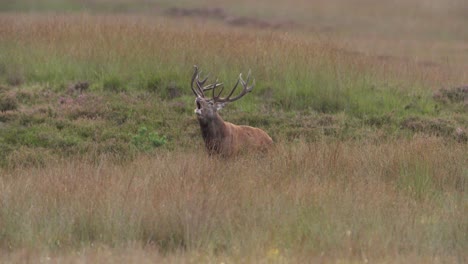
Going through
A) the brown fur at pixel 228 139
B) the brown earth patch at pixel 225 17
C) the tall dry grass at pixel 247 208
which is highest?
the tall dry grass at pixel 247 208

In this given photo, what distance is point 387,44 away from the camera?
2912 centimetres

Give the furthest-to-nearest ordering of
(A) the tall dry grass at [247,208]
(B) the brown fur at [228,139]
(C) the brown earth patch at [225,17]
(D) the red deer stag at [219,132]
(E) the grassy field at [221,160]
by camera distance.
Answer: (C) the brown earth patch at [225,17]
(B) the brown fur at [228,139]
(D) the red deer stag at [219,132]
(E) the grassy field at [221,160]
(A) the tall dry grass at [247,208]

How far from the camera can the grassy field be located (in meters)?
9.61

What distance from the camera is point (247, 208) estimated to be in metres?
10.5

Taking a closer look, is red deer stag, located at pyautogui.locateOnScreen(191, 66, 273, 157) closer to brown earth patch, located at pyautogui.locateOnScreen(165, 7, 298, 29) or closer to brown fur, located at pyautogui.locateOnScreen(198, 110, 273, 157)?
brown fur, located at pyautogui.locateOnScreen(198, 110, 273, 157)

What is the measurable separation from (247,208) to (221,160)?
3016 mm

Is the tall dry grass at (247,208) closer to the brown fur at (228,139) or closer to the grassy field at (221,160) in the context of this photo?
the grassy field at (221,160)

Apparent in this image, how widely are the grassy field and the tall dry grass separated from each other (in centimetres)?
3

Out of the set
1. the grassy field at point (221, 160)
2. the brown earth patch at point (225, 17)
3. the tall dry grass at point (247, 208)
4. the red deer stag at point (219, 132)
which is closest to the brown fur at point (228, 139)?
the red deer stag at point (219, 132)

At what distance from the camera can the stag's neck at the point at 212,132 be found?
1402cm

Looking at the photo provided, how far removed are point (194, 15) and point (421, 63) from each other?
38.3 feet

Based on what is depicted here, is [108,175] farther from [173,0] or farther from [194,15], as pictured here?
[173,0]

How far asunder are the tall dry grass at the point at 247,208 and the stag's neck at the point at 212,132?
101 cm

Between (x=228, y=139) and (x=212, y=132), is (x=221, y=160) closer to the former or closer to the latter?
(x=212, y=132)
